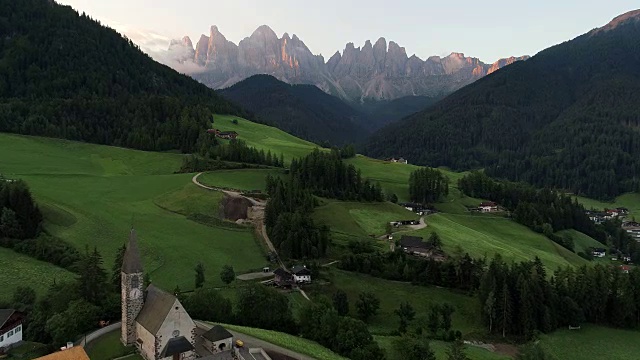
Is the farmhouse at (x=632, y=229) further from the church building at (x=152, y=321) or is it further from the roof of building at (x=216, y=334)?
the church building at (x=152, y=321)

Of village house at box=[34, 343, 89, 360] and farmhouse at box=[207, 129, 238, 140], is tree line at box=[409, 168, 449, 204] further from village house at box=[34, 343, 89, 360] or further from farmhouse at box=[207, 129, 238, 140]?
village house at box=[34, 343, 89, 360]

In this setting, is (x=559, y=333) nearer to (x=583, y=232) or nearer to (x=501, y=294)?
(x=501, y=294)

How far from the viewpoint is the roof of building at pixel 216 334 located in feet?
164

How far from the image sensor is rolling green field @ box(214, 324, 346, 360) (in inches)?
2108

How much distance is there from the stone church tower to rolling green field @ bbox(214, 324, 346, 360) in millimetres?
10659

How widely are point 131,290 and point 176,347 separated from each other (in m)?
7.44

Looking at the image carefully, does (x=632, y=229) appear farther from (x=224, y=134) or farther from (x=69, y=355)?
(x=69, y=355)

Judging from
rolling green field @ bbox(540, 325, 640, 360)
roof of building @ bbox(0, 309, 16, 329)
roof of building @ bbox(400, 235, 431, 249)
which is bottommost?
roof of building @ bbox(0, 309, 16, 329)

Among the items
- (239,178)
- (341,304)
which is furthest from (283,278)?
(239,178)

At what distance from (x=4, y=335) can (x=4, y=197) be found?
136ft

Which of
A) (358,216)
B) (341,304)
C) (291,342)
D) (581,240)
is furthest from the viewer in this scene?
(581,240)

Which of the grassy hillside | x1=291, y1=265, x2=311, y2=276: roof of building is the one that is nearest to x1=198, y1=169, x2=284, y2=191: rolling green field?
the grassy hillside

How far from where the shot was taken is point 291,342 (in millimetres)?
55531

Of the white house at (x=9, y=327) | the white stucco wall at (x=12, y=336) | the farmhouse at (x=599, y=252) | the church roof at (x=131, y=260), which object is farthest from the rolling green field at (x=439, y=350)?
the farmhouse at (x=599, y=252)
